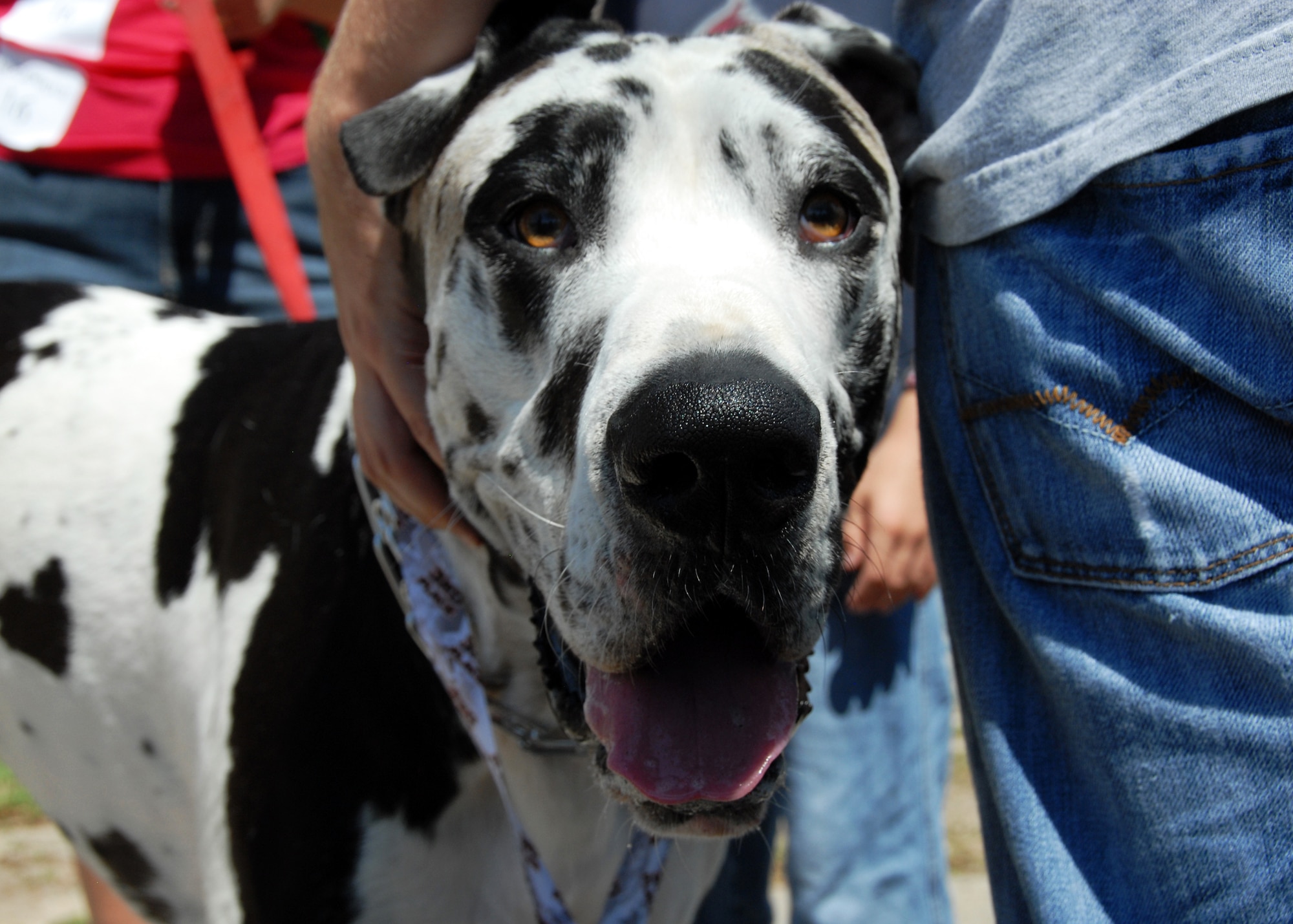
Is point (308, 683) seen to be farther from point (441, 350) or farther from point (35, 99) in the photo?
point (35, 99)

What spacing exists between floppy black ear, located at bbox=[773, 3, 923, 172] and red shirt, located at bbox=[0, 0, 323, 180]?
5.60 ft

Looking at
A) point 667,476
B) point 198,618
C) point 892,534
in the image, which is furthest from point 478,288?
point 892,534

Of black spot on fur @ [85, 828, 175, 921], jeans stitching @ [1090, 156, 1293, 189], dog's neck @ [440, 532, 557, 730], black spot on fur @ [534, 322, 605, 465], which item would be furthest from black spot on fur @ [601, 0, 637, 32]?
black spot on fur @ [85, 828, 175, 921]

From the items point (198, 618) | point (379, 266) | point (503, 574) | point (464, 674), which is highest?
point (379, 266)

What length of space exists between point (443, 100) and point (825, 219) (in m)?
0.76

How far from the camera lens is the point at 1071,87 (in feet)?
5.08

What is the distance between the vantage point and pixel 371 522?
2275 millimetres

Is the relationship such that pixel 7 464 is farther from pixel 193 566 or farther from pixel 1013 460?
pixel 1013 460

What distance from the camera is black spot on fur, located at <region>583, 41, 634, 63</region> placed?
6.57 ft

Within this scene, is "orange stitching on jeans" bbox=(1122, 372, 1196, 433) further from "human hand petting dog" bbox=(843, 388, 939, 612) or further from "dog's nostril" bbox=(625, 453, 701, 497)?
"human hand petting dog" bbox=(843, 388, 939, 612)

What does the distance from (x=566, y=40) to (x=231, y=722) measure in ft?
5.01

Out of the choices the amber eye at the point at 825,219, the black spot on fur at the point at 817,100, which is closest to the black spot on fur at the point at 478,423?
the amber eye at the point at 825,219

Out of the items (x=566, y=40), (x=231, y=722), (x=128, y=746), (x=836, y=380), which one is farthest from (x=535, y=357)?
(x=128, y=746)

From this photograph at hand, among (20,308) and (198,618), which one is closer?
(198,618)
